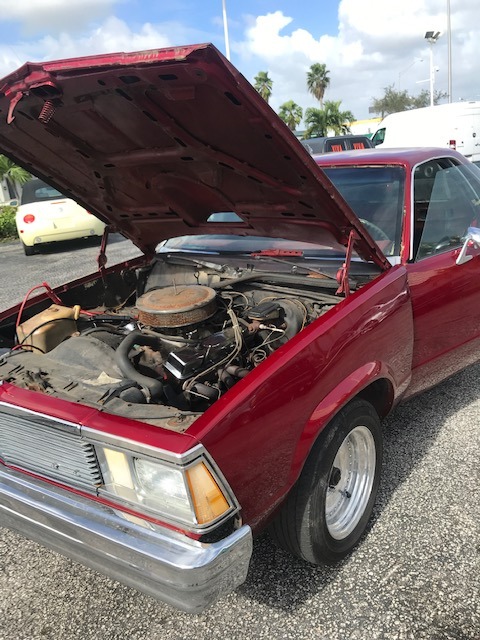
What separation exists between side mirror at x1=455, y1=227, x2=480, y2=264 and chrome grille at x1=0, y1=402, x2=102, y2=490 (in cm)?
222

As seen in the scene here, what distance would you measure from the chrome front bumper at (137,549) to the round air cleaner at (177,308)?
2.95ft

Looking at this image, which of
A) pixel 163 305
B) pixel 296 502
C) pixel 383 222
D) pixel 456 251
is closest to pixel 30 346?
pixel 163 305

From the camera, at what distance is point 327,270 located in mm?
2732

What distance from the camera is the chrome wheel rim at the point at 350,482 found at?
2.31 meters

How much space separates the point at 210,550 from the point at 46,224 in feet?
33.4

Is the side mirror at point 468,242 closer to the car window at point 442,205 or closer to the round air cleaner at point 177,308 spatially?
the car window at point 442,205

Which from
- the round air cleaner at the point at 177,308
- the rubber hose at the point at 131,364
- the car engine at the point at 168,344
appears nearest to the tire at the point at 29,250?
the car engine at the point at 168,344

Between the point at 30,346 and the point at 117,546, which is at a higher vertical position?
the point at 30,346

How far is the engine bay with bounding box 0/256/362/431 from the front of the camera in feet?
6.80

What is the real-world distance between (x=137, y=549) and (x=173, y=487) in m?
0.22

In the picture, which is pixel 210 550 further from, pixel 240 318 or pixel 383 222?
pixel 383 222

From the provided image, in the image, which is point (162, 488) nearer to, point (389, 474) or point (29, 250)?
point (389, 474)

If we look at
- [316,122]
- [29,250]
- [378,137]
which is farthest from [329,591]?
[316,122]

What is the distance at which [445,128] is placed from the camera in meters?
14.1
